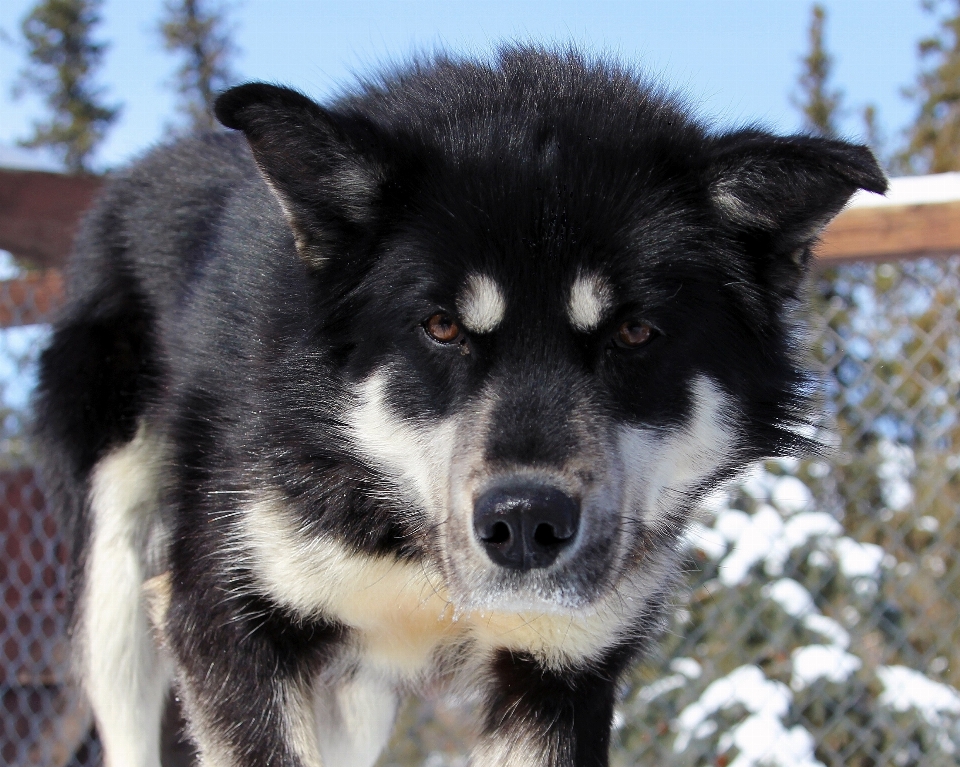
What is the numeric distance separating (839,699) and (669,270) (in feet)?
9.09

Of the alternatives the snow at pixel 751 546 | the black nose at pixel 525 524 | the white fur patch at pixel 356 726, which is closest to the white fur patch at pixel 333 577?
the black nose at pixel 525 524

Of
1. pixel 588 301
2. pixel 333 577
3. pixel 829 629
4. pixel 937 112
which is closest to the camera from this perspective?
pixel 588 301

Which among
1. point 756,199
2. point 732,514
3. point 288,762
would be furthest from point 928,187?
point 288,762

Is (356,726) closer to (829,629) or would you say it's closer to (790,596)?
(790,596)

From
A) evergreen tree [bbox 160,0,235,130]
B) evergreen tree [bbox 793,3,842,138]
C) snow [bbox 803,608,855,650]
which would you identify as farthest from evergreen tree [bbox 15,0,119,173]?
snow [bbox 803,608,855,650]

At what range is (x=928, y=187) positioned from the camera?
128 inches

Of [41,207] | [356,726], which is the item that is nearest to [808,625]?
[356,726]

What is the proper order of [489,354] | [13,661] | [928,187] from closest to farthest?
1. [489,354]
2. [928,187]
3. [13,661]

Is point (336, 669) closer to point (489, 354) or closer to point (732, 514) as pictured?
point (489, 354)

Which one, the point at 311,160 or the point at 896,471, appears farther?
the point at 896,471

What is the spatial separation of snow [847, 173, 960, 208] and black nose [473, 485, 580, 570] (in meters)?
2.14

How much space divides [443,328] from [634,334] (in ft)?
1.07

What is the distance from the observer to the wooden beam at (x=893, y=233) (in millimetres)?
3195

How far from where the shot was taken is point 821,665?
12.7 feet
